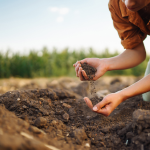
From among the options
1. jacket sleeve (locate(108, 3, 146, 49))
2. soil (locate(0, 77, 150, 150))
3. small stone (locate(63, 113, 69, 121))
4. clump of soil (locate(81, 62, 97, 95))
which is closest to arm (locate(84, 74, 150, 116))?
soil (locate(0, 77, 150, 150))

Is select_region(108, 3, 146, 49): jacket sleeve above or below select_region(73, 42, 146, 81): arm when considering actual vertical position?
above

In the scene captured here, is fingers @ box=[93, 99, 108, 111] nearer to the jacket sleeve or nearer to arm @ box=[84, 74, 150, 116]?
arm @ box=[84, 74, 150, 116]

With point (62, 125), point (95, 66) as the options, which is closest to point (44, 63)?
point (95, 66)

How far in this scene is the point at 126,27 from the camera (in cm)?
214

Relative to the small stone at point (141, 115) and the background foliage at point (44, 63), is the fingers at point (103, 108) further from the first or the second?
the background foliage at point (44, 63)

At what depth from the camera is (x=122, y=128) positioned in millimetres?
1606

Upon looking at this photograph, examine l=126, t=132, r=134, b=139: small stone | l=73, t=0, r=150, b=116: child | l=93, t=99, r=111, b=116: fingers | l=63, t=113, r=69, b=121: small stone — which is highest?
l=73, t=0, r=150, b=116: child

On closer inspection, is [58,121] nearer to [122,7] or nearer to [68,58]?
[122,7]

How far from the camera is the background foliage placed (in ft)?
20.6

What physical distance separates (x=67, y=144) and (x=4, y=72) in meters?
5.57

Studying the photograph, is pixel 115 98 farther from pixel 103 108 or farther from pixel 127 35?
pixel 127 35

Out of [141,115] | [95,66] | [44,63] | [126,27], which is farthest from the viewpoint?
[44,63]

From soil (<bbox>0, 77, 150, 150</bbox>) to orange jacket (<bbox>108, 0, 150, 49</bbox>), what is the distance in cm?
92

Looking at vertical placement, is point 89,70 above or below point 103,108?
above
